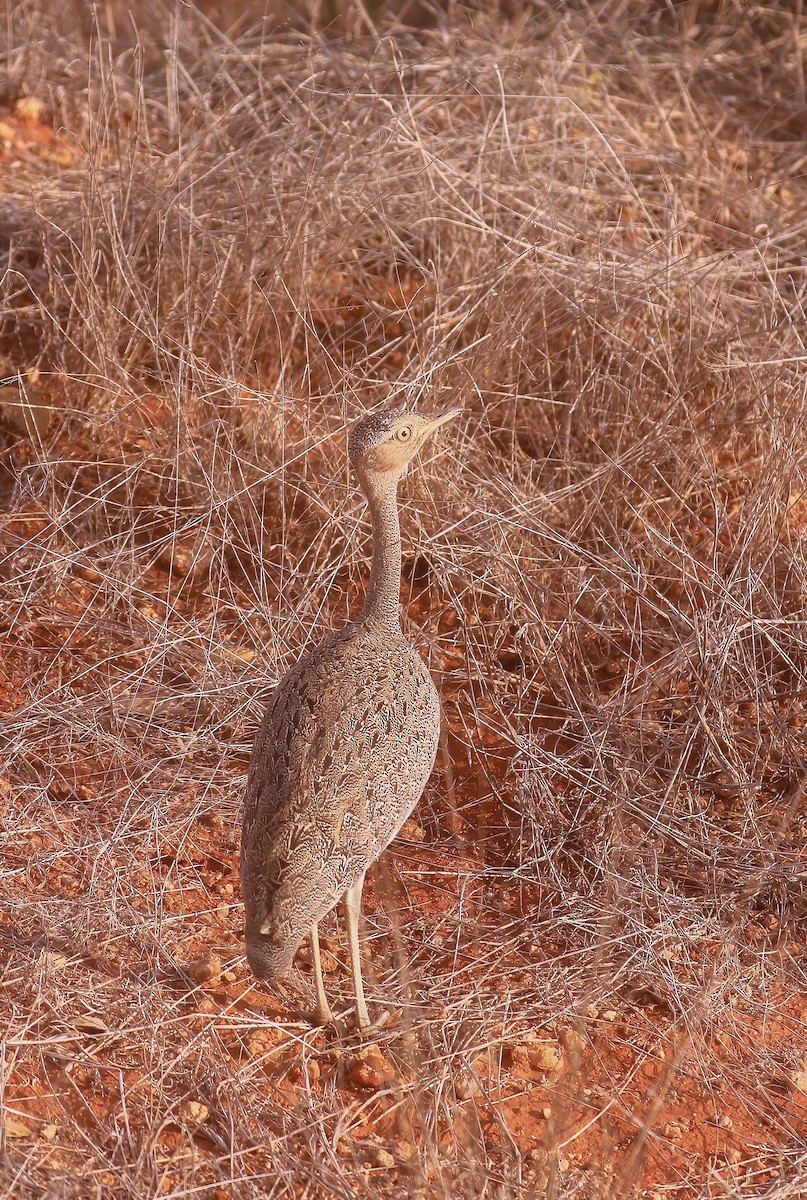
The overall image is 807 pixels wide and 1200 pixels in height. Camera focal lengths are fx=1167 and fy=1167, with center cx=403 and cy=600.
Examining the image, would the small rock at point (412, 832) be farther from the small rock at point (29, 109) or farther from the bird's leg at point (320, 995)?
the small rock at point (29, 109)

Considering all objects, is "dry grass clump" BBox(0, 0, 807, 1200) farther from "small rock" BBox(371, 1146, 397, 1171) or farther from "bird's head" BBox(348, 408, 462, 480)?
"bird's head" BBox(348, 408, 462, 480)

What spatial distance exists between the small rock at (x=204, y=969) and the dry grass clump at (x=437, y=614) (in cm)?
2

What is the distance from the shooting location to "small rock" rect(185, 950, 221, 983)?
126 inches

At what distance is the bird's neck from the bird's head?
0.04 meters

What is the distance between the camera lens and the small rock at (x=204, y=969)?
3.21 metres

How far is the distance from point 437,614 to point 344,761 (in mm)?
1449

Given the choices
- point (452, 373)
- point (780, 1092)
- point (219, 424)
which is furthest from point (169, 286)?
point (780, 1092)

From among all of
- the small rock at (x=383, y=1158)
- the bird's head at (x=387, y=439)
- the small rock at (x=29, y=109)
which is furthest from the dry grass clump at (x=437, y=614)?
the bird's head at (x=387, y=439)

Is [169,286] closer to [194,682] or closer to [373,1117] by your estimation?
[194,682]

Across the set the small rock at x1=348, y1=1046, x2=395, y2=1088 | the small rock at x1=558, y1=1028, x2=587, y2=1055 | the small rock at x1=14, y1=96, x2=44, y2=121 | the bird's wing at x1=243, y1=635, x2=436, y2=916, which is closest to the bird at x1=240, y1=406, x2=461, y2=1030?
the bird's wing at x1=243, y1=635, x2=436, y2=916

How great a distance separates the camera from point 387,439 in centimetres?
317

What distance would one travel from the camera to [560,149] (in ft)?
17.2

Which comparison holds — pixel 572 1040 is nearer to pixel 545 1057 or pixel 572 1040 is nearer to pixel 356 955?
pixel 545 1057

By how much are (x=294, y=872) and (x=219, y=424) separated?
2.04 m
